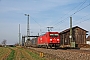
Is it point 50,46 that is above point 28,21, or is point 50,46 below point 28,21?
below

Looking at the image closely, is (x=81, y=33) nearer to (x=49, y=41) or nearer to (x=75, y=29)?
(x=75, y=29)

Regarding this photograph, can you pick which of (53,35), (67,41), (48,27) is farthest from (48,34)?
(67,41)

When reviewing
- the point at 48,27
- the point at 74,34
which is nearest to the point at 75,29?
the point at 74,34

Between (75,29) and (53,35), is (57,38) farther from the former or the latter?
(75,29)

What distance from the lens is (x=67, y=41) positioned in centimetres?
7244

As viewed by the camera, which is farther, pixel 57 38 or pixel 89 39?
pixel 89 39

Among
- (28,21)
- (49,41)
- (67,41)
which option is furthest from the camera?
(67,41)

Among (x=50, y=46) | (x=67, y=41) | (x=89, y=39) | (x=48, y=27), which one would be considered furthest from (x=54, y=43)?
(x=89, y=39)

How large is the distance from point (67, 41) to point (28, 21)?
14.8 m

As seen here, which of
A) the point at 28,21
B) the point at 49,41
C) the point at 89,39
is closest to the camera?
the point at 49,41

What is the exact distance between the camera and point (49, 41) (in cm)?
4641

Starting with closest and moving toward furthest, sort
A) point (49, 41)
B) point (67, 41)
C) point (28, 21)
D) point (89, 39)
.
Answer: point (49, 41) < point (28, 21) < point (67, 41) < point (89, 39)

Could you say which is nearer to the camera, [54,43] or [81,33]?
[54,43]

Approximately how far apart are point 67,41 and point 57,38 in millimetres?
25973
